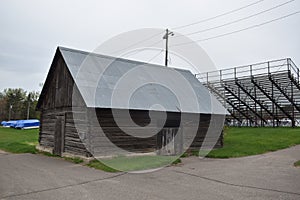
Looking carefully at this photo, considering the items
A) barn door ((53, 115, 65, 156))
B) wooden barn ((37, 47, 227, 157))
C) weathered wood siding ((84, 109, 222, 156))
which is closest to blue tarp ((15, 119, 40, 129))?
wooden barn ((37, 47, 227, 157))

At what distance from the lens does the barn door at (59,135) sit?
14.7m

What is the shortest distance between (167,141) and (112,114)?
3.89m

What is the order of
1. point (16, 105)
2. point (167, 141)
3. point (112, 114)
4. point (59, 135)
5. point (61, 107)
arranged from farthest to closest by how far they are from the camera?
point (16, 105) → point (167, 141) → point (61, 107) → point (59, 135) → point (112, 114)

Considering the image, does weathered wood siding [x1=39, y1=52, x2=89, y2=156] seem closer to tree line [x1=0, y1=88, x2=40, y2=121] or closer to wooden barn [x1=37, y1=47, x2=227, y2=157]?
wooden barn [x1=37, y1=47, x2=227, y2=157]

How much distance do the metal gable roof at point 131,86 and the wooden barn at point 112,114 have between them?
5 centimetres

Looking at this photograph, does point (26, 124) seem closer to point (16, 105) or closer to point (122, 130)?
point (16, 105)

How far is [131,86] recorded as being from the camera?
15.8 meters

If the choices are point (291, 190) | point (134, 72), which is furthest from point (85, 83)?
point (291, 190)

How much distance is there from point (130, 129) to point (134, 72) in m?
4.58

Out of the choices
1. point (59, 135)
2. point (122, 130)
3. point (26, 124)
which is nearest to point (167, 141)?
point (122, 130)

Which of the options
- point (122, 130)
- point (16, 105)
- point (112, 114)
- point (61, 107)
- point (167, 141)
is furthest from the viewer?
point (16, 105)

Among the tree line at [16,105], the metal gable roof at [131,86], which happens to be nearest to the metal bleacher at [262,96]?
the metal gable roof at [131,86]

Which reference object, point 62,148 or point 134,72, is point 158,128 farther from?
point 62,148

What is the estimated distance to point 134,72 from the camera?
17469mm
